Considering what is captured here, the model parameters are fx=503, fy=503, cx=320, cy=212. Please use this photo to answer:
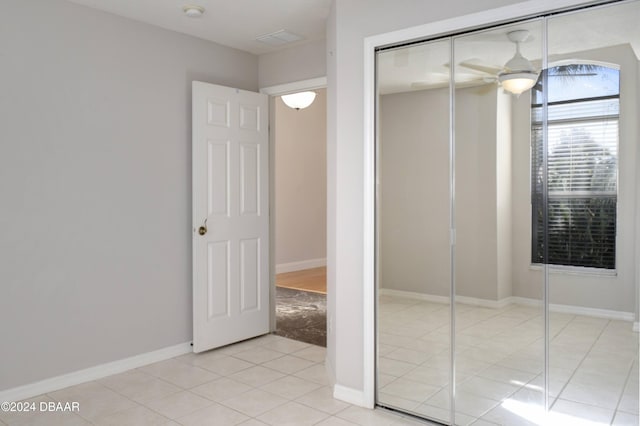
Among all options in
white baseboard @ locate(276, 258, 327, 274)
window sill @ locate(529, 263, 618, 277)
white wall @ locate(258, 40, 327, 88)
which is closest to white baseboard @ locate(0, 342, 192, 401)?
white wall @ locate(258, 40, 327, 88)

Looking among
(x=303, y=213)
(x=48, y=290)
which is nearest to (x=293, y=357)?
(x=48, y=290)

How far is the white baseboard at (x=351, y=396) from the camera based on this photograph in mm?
3109

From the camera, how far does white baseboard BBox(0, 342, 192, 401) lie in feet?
10.5

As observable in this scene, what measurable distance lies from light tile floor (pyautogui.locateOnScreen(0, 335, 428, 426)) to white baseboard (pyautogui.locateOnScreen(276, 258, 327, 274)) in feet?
13.2

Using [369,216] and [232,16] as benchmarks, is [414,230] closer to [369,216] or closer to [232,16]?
[369,216]

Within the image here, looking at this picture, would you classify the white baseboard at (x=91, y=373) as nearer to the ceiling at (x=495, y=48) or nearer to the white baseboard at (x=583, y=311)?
the ceiling at (x=495, y=48)

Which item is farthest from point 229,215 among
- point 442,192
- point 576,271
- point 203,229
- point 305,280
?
point 305,280

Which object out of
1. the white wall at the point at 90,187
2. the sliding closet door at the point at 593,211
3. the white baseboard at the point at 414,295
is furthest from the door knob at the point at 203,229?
the sliding closet door at the point at 593,211

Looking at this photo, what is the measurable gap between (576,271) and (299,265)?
20.8 feet

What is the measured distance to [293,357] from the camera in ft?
13.4

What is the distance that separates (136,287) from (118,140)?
3.64 feet

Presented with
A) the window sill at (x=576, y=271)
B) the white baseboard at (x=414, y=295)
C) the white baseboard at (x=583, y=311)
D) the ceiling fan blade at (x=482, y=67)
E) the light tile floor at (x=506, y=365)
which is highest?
the ceiling fan blade at (x=482, y=67)

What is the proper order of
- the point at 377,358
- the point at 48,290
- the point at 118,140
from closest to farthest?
1. the point at 377,358
2. the point at 48,290
3. the point at 118,140

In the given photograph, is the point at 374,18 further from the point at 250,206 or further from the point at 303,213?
the point at 303,213
